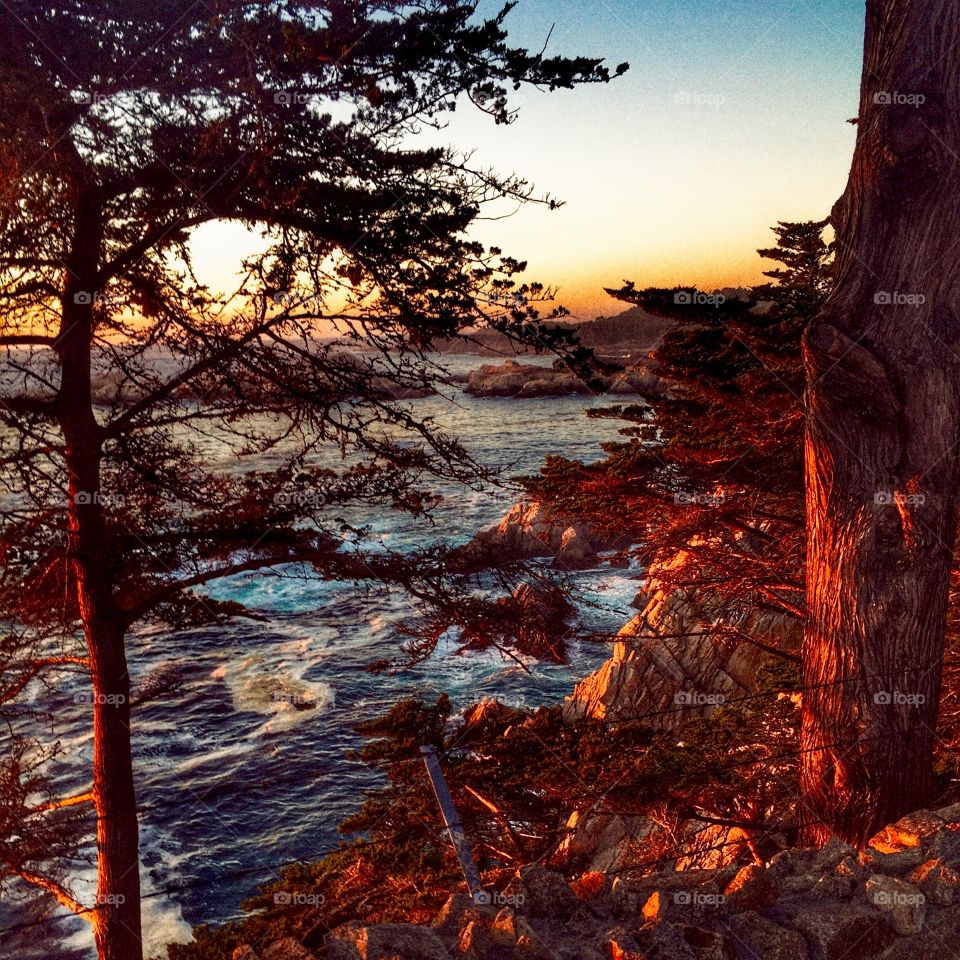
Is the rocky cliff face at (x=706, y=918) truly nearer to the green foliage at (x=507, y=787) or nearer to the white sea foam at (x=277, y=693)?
the green foliage at (x=507, y=787)

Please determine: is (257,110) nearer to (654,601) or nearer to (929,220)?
(929,220)

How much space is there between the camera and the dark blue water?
13.5 meters

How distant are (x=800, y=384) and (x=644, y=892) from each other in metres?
6.60

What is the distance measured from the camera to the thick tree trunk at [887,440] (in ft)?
16.1

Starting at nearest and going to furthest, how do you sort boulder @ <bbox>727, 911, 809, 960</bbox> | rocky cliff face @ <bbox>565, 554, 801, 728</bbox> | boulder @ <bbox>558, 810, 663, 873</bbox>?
boulder @ <bbox>727, 911, 809, 960</bbox> → boulder @ <bbox>558, 810, 663, 873</bbox> → rocky cliff face @ <bbox>565, 554, 801, 728</bbox>

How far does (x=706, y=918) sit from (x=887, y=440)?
3.30 meters

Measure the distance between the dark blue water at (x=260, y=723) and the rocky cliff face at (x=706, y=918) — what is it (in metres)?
6.29

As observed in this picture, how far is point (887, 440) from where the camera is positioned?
529 centimetres

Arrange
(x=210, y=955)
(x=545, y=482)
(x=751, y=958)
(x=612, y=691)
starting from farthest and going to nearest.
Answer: (x=612, y=691) → (x=545, y=482) → (x=210, y=955) → (x=751, y=958)

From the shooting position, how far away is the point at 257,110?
5453 millimetres

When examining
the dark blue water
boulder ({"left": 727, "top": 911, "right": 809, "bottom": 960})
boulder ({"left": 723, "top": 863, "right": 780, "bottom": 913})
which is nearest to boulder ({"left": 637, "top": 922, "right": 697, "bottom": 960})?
boulder ({"left": 727, "top": 911, "right": 809, "bottom": 960})

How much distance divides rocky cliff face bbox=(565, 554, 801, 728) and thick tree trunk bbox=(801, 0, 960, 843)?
9488mm

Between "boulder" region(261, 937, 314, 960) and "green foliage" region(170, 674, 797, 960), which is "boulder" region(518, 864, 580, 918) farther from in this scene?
"green foliage" region(170, 674, 797, 960)

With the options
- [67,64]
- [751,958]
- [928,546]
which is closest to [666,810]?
[928,546]
